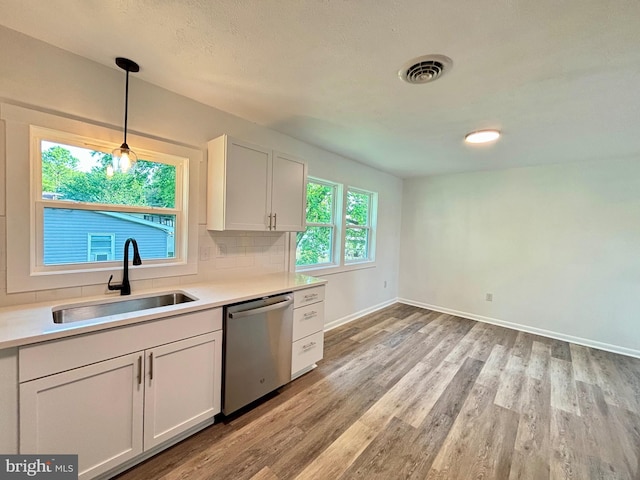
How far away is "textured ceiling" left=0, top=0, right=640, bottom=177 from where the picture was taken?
1268 millimetres

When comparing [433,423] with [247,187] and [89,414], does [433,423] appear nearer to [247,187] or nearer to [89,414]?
[89,414]

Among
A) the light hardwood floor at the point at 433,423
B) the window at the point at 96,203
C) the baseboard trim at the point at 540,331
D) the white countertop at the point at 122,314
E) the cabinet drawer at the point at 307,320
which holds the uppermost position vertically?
the window at the point at 96,203

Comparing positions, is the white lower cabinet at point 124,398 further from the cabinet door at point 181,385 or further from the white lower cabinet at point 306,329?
the white lower cabinet at point 306,329

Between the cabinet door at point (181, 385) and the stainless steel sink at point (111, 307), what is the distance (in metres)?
0.37

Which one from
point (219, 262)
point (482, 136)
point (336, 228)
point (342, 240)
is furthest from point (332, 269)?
point (482, 136)

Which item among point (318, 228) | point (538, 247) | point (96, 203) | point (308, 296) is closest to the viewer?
point (96, 203)

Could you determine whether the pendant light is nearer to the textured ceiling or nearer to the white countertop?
the textured ceiling

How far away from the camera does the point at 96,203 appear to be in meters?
1.89

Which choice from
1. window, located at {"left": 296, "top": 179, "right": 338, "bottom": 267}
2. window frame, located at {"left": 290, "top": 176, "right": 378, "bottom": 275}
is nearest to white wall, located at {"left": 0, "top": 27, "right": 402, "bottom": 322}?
window frame, located at {"left": 290, "top": 176, "right": 378, "bottom": 275}

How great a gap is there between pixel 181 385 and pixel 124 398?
0.98ft

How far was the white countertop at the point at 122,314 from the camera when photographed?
1.23 meters

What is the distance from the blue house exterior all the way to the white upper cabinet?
430 millimetres

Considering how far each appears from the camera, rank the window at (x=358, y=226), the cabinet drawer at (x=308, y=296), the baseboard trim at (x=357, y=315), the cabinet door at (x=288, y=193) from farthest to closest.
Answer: the window at (x=358, y=226) < the baseboard trim at (x=357, y=315) < the cabinet door at (x=288, y=193) < the cabinet drawer at (x=308, y=296)

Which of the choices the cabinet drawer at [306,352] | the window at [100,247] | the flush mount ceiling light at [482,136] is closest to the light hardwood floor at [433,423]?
the cabinet drawer at [306,352]
